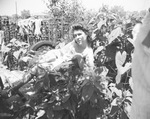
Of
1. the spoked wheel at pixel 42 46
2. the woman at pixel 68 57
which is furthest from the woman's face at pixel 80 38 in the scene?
the spoked wheel at pixel 42 46

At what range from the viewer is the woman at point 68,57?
1550mm

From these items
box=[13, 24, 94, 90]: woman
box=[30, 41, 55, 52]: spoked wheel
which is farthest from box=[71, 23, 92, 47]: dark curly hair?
box=[30, 41, 55, 52]: spoked wheel

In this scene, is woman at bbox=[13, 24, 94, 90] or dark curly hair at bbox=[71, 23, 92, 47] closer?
woman at bbox=[13, 24, 94, 90]

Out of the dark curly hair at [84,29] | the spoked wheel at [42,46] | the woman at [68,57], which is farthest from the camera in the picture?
the spoked wheel at [42,46]

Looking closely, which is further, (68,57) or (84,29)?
(84,29)

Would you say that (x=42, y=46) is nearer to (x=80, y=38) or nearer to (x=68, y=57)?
(x=80, y=38)

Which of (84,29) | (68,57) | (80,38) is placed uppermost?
(84,29)

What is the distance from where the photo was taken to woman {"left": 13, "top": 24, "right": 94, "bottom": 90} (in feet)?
5.08

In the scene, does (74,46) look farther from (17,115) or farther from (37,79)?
(17,115)

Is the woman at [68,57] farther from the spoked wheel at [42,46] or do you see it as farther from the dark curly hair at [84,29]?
the spoked wheel at [42,46]

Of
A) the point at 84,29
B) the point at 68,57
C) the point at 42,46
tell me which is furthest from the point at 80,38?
the point at 42,46

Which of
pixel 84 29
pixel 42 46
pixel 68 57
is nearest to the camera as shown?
pixel 68 57

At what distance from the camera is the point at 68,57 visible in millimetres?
1740

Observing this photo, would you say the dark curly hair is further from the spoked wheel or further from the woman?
the spoked wheel
